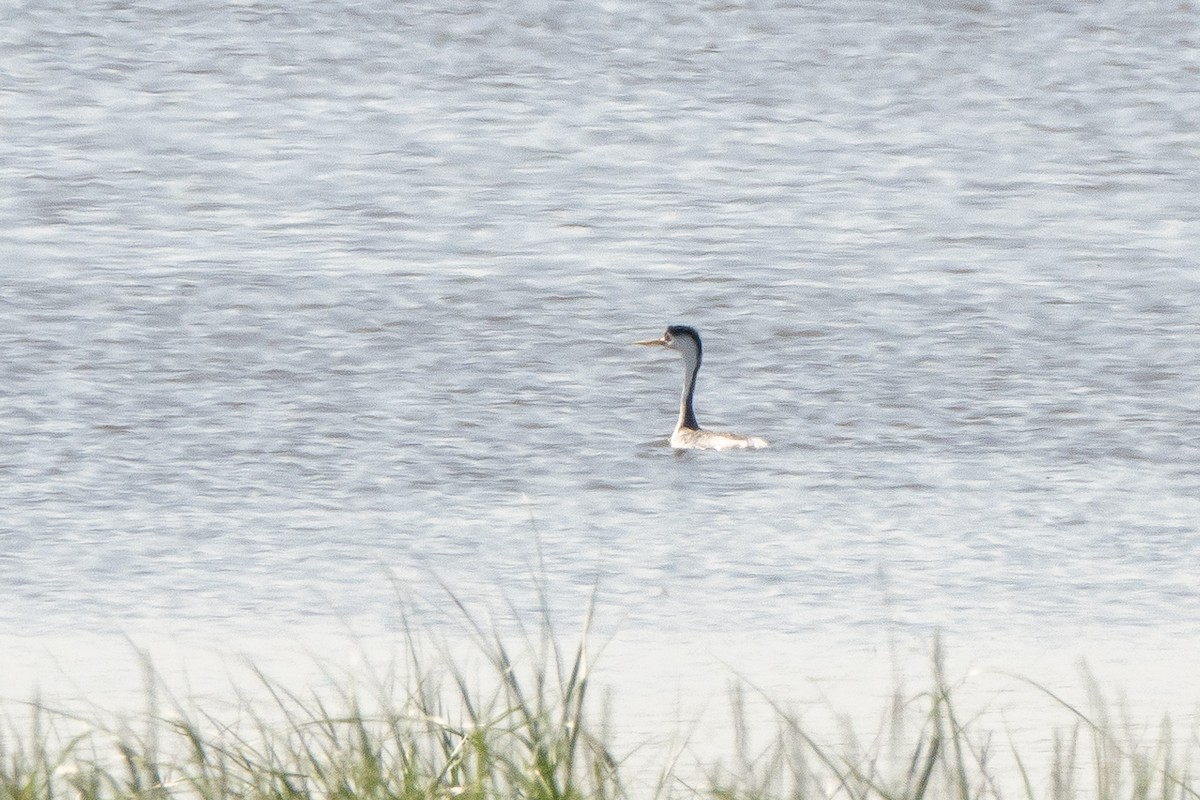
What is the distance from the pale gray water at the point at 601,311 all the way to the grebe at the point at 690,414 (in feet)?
0.29

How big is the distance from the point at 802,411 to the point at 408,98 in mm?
7223

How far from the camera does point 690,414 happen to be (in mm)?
10359

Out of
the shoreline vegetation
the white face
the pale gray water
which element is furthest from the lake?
the shoreline vegetation

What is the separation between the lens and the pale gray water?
7.47 metres

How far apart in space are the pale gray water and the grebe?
9cm

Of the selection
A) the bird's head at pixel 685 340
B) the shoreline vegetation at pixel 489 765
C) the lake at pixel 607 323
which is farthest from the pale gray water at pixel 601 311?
the shoreline vegetation at pixel 489 765

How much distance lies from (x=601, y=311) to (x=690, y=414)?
4.68 feet

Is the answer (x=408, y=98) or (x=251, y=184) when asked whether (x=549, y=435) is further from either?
(x=408, y=98)

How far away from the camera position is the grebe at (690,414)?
9414 mm

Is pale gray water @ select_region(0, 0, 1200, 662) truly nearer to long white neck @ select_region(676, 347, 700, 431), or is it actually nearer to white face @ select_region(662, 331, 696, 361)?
long white neck @ select_region(676, 347, 700, 431)

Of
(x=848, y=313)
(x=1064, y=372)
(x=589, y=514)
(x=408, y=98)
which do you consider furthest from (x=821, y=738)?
(x=408, y=98)

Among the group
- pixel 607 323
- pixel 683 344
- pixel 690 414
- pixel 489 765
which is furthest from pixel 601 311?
pixel 489 765

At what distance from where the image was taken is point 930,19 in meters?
18.9

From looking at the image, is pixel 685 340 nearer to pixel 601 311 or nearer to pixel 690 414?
pixel 690 414
